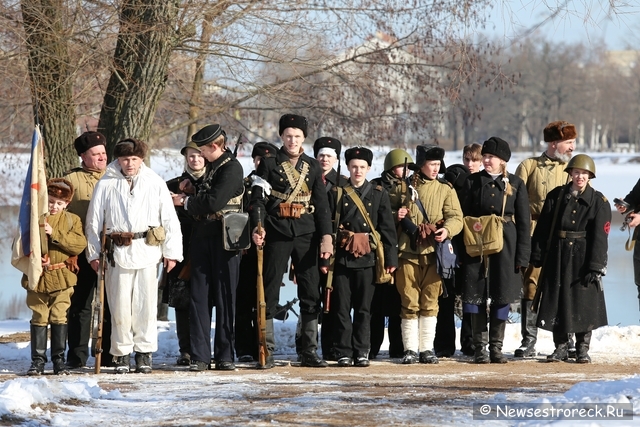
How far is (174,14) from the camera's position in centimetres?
1210

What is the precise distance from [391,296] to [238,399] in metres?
3.44

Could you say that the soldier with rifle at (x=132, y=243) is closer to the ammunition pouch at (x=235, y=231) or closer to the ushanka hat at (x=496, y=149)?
the ammunition pouch at (x=235, y=231)

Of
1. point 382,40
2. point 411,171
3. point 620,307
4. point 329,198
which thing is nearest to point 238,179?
point 329,198

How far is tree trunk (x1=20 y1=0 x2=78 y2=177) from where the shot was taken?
11734mm

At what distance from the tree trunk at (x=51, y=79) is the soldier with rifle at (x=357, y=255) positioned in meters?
Answer: 3.56

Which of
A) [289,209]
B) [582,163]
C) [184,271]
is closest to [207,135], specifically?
[289,209]

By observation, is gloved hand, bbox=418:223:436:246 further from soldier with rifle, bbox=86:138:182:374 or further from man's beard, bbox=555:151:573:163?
soldier with rifle, bbox=86:138:182:374

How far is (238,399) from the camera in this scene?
708 cm

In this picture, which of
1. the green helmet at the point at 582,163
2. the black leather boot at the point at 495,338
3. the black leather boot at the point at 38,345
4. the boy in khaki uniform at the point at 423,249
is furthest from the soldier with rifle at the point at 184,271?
the green helmet at the point at 582,163

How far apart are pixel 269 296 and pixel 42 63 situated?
168 inches

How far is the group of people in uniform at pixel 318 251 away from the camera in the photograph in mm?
9094

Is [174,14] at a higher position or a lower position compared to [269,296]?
higher

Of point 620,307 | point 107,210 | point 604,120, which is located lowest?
point 620,307

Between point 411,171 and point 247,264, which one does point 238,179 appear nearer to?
point 247,264
